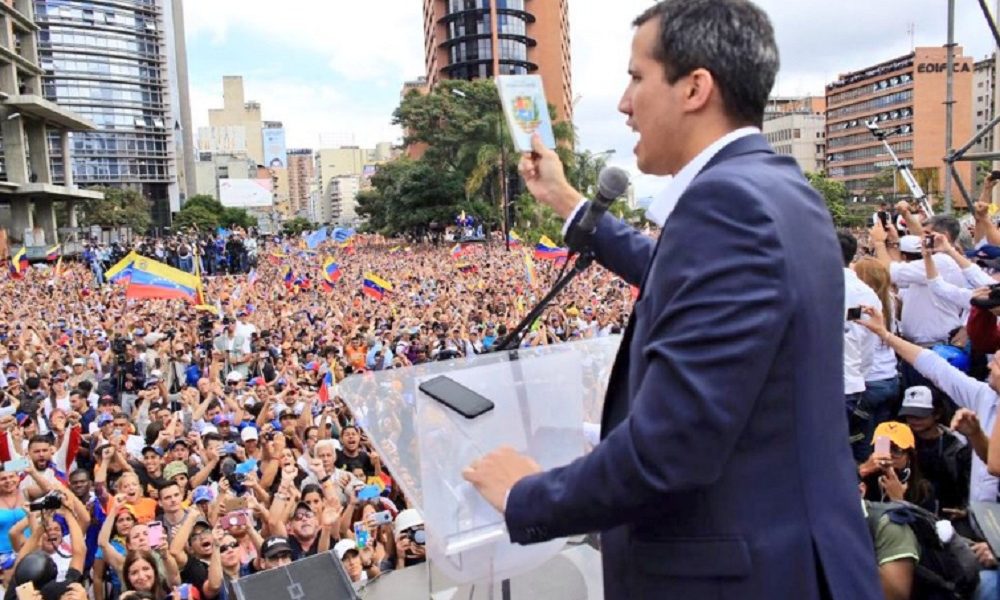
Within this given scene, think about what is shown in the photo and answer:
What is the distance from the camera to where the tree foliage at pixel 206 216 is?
74000mm

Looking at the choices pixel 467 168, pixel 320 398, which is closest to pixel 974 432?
→ pixel 320 398

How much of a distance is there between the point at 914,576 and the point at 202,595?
3.97 meters

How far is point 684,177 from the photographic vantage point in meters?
1.29

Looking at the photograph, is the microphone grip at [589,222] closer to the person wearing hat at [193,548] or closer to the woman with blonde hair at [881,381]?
the woman with blonde hair at [881,381]

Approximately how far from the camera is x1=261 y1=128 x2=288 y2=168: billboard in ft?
606

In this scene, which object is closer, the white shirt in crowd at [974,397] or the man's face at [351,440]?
the white shirt in crowd at [974,397]

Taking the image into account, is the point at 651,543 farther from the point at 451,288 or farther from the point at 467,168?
the point at 467,168

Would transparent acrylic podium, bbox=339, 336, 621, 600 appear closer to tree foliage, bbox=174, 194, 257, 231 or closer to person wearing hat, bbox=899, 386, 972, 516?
person wearing hat, bbox=899, 386, 972, 516

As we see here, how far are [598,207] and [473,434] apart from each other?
728 millimetres

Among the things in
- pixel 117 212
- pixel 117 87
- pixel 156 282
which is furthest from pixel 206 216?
pixel 156 282

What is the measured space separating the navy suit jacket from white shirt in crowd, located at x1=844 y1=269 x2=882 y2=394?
267cm

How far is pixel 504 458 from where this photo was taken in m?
1.28

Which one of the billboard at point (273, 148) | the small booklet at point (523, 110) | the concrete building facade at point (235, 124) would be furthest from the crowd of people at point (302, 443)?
the billboard at point (273, 148)

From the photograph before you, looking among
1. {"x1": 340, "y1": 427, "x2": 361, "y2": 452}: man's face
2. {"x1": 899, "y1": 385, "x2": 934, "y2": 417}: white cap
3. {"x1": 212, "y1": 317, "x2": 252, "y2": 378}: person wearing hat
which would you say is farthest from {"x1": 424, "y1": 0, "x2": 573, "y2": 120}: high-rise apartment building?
{"x1": 899, "y1": 385, "x2": 934, "y2": 417}: white cap
